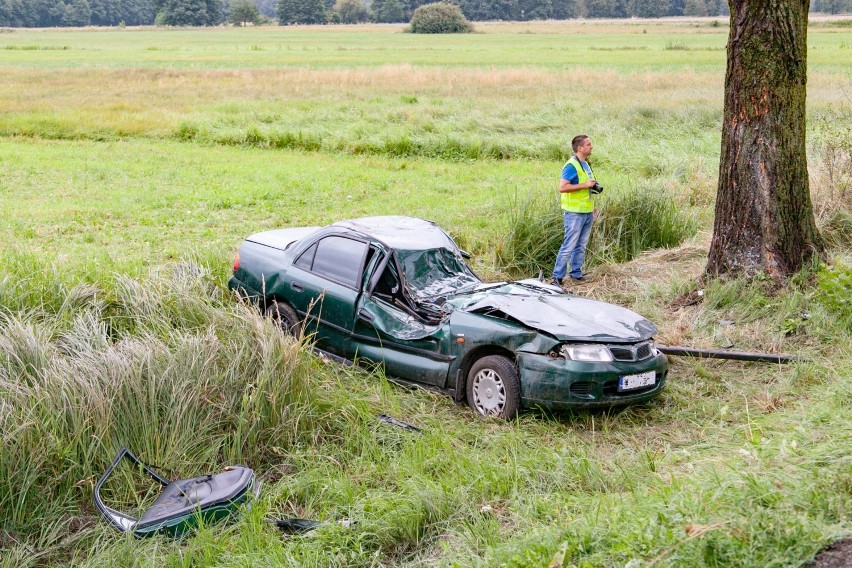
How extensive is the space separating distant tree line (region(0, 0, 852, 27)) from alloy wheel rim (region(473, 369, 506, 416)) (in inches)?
4881

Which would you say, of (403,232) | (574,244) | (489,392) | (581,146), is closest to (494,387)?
(489,392)

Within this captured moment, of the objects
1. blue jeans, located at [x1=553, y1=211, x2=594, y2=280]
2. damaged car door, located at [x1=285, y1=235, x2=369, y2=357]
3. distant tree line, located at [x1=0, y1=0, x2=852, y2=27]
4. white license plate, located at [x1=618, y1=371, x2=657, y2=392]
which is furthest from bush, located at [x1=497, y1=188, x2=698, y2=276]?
distant tree line, located at [x1=0, y1=0, x2=852, y2=27]

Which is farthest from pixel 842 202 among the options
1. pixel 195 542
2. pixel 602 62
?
pixel 602 62

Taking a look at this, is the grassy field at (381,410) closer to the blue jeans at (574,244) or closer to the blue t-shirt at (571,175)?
the blue jeans at (574,244)

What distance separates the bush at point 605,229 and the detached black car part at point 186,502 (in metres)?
6.29

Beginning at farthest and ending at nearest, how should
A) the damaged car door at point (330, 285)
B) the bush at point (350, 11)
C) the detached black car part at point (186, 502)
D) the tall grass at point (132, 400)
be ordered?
the bush at point (350, 11) → the damaged car door at point (330, 285) → the tall grass at point (132, 400) → the detached black car part at point (186, 502)

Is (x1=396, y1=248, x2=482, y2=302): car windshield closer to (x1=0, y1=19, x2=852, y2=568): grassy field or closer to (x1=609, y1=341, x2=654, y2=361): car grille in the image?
(x1=0, y1=19, x2=852, y2=568): grassy field

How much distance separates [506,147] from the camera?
72.7ft

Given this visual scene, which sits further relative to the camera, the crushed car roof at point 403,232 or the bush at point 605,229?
the bush at point 605,229

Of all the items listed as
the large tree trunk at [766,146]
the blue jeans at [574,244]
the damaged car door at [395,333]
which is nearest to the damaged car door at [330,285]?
the damaged car door at [395,333]

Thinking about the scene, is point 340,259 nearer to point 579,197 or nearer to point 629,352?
point 629,352

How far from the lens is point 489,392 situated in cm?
711

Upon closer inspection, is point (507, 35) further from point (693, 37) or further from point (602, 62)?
point (602, 62)

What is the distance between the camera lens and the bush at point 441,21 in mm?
102125
